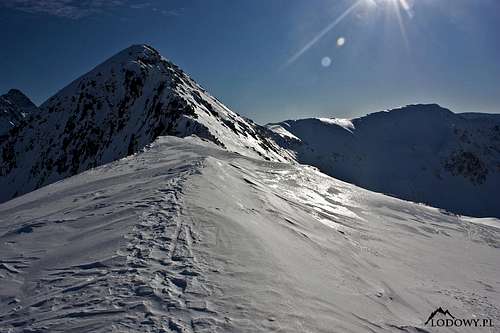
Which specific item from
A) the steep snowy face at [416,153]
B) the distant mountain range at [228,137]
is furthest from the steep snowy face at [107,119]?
the steep snowy face at [416,153]

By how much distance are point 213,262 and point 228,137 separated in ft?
125

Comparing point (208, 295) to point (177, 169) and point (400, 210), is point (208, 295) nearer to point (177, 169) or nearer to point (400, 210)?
point (177, 169)

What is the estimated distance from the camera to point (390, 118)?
552 ft

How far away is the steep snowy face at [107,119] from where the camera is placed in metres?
57.5

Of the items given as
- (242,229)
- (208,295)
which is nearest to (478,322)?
(242,229)

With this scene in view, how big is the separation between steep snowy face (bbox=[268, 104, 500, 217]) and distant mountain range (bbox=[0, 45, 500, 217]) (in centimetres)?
45

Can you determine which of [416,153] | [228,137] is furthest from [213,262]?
[416,153]

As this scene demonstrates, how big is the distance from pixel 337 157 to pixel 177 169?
129 meters

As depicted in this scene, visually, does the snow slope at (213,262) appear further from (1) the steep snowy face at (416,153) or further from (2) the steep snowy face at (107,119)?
(1) the steep snowy face at (416,153)

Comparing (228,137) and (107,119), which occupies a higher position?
(228,137)

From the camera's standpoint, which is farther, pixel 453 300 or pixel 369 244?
pixel 369 244

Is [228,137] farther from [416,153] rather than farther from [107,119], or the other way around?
[416,153]

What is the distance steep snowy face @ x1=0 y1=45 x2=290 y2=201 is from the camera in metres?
57.5

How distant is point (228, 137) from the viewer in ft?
145
